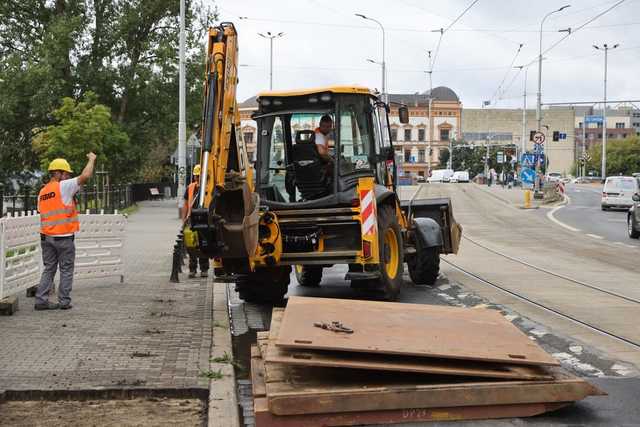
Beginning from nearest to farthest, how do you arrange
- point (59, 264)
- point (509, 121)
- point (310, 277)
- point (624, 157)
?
point (59, 264)
point (310, 277)
point (624, 157)
point (509, 121)

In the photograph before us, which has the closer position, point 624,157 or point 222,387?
point 222,387

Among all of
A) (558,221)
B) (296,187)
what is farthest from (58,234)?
(558,221)

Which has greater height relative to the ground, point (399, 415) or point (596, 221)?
point (399, 415)

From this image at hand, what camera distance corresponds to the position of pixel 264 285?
12188 mm

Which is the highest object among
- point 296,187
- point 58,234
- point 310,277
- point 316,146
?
point 316,146

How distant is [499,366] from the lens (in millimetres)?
6223

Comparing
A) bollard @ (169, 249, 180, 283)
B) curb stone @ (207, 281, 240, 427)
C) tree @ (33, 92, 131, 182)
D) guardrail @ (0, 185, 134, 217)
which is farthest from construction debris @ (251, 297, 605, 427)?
tree @ (33, 92, 131, 182)

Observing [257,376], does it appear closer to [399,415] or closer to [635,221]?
[399,415]

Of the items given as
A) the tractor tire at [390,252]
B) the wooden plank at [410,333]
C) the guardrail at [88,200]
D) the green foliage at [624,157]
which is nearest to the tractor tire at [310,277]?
the tractor tire at [390,252]

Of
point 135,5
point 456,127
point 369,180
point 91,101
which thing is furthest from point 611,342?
point 456,127

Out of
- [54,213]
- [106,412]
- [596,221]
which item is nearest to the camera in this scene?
[106,412]

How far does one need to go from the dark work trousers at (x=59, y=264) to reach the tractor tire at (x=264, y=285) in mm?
2129

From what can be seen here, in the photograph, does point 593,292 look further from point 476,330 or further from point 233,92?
point 476,330

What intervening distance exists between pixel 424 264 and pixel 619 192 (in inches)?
1302
